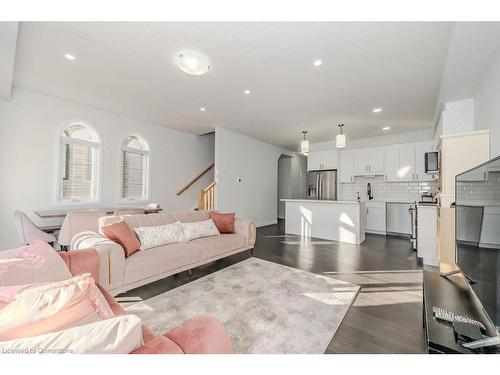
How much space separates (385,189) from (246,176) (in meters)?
3.87

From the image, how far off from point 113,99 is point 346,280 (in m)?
4.71

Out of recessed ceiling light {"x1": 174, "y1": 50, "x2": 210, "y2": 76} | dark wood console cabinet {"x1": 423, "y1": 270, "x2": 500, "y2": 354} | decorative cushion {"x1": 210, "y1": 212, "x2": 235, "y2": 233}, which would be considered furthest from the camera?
decorative cushion {"x1": 210, "y1": 212, "x2": 235, "y2": 233}

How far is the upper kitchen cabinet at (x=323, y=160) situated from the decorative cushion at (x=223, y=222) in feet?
13.4

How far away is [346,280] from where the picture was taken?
8.59 feet

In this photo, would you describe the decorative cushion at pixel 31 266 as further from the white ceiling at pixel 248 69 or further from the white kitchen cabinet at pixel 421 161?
the white kitchen cabinet at pixel 421 161

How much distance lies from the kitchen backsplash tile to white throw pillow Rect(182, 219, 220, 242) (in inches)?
179

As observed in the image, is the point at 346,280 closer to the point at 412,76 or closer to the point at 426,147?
the point at 412,76

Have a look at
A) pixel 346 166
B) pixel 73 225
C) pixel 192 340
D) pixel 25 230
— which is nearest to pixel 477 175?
pixel 192 340

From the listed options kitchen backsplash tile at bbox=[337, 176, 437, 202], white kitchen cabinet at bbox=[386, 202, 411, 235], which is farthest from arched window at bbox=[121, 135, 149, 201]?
white kitchen cabinet at bbox=[386, 202, 411, 235]

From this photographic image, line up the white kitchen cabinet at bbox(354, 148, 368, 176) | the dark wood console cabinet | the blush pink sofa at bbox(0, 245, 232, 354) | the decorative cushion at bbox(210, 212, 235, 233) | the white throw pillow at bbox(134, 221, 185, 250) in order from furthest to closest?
the white kitchen cabinet at bbox(354, 148, 368, 176) < the decorative cushion at bbox(210, 212, 235, 233) < the white throw pillow at bbox(134, 221, 185, 250) < the dark wood console cabinet < the blush pink sofa at bbox(0, 245, 232, 354)

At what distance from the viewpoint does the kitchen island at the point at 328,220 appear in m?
4.44

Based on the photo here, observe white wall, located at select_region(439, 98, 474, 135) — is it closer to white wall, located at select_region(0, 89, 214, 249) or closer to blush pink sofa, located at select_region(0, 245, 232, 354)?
blush pink sofa, located at select_region(0, 245, 232, 354)

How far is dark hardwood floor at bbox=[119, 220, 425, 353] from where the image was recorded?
1584mm

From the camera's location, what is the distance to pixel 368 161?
5.77 m
